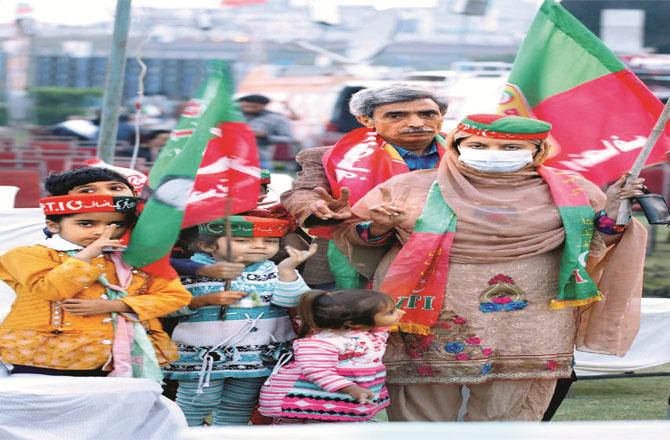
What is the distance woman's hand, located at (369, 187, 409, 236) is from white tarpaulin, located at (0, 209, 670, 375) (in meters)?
1.84

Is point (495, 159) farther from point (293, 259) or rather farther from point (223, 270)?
point (223, 270)

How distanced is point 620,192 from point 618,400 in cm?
245

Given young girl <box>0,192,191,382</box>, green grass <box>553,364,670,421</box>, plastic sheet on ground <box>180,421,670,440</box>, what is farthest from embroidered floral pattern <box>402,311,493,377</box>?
green grass <box>553,364,670,421</box>

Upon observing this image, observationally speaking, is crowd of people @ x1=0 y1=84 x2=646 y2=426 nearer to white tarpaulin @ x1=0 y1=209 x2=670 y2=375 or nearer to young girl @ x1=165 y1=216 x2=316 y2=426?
young girl @ x1=165 y1=216 x2=316 y2=426

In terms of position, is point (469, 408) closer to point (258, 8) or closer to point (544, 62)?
point (544, 62)

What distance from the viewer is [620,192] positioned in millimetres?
4293

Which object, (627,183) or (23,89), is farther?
(23,89)

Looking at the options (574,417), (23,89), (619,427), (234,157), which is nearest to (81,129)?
(23,89)

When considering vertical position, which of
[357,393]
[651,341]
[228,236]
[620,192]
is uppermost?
[620,192]

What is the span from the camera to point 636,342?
577 cm

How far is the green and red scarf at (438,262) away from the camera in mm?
4316

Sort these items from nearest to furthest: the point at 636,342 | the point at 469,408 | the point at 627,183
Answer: the point at 627,183 → the point at 469,408 → the point at 636,342

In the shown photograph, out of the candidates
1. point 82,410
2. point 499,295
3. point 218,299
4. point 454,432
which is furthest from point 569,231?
point 454,432

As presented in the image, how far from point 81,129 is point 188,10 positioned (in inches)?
263
